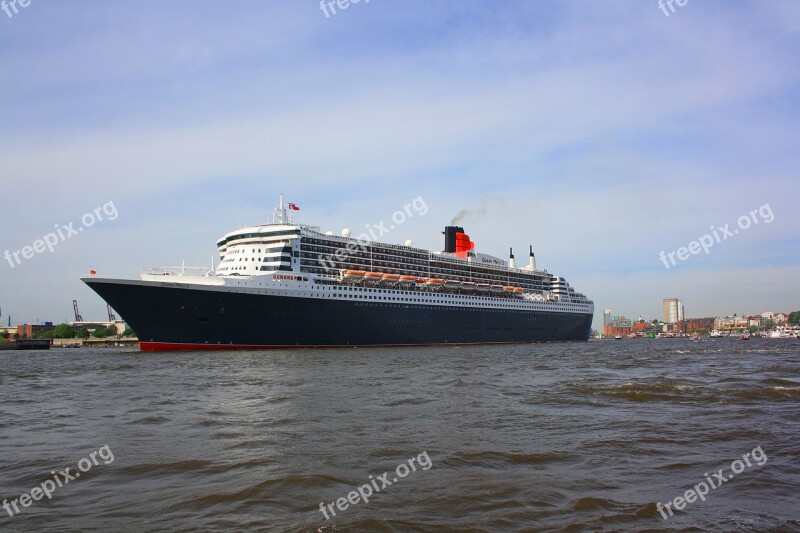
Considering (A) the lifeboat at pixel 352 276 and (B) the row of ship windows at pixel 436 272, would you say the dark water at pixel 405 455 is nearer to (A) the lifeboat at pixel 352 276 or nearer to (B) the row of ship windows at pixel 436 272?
(A) the lifeboat at pixel 352 276

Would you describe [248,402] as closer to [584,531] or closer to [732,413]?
[584,531]

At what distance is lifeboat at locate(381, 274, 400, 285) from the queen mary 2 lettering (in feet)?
0.39

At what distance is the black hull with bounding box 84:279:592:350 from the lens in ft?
126

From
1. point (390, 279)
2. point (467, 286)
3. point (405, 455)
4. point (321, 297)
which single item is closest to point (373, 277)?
point (390, 279)

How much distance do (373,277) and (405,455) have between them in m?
42.4

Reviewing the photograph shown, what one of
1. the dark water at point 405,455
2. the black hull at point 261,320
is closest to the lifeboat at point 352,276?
the black hull at point 261,320

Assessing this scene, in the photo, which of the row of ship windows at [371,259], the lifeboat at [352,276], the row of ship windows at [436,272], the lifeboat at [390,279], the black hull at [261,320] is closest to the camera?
the black hull at [261,320]

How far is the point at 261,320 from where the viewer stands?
41906 mm

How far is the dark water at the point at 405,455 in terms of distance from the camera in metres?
6.52

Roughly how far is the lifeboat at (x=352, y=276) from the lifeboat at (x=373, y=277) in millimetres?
522

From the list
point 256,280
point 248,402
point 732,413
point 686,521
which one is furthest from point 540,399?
point 256,280

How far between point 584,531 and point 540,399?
1063 centimetres

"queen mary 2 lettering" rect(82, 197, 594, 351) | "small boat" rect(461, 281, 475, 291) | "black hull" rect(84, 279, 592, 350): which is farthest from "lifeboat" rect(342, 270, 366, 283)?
"small boat" rect(461, 281, 475, 291)

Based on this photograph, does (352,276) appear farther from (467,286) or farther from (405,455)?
(405,455)
